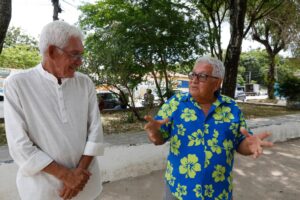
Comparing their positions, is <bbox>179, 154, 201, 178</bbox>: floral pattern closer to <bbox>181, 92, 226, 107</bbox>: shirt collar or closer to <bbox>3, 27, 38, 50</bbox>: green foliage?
<bbox>181, 92, 226, 107</bbox>: shirt collar

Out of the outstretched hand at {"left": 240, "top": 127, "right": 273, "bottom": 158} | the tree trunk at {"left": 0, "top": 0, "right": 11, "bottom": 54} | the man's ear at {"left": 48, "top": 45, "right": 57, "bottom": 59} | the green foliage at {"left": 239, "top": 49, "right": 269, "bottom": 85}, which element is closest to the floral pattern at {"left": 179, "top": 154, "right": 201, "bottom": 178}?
the outstretched hand at {"left": 240, "top": 127, "right": 273, "bottom": 158}

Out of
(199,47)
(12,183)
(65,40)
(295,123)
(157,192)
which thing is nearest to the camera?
(65,40)

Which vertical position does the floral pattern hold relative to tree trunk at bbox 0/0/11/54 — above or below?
below

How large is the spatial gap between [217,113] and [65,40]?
3.73 feet

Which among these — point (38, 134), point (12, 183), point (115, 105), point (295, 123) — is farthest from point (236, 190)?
point (115, 105)

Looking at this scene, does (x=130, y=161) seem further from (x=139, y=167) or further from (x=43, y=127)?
(x=43, y=127)

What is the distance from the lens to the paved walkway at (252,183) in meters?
3.79

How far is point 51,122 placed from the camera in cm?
165

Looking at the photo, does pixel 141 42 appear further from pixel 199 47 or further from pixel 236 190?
pixel 236 190

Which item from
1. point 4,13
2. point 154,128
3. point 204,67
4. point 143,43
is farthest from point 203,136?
point 143,43

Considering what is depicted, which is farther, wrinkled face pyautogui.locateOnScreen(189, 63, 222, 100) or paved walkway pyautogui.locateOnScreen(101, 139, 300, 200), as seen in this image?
paved walkway pyautogui.locateOnScreen(101, 139, 300, 200)

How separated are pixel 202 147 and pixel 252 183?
2706 mm

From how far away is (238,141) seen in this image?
2115 millimetres

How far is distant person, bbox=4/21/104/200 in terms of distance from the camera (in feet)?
5.22
